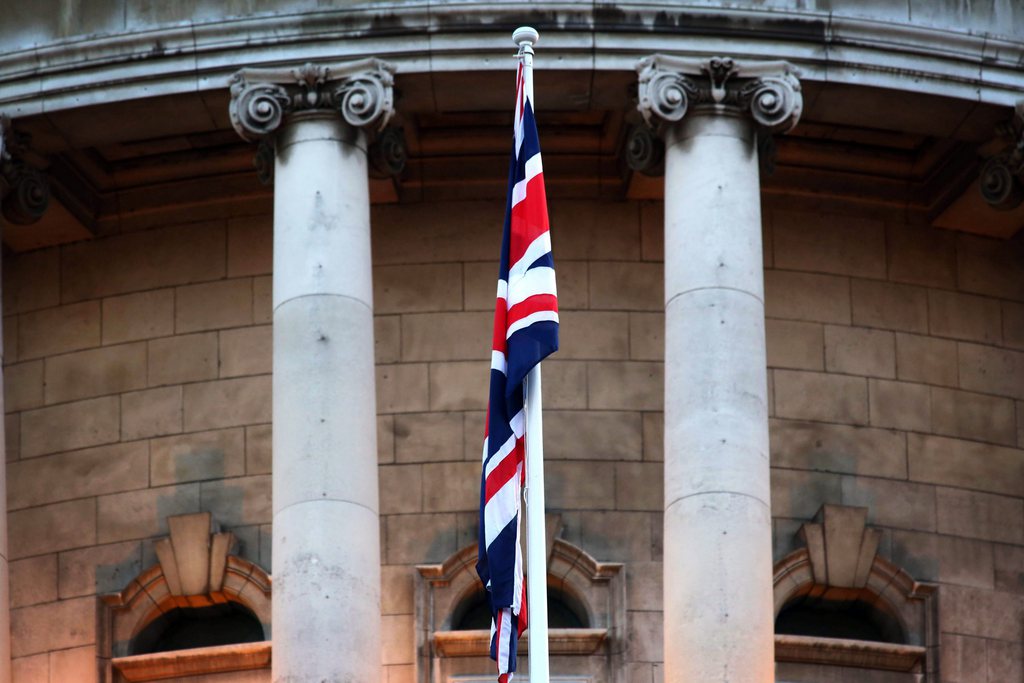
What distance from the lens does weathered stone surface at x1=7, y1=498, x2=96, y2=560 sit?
46250mm

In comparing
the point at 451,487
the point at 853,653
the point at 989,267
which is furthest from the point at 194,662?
the point at 989,267

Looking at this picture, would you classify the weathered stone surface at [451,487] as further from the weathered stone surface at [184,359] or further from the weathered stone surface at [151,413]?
the weathered stone surface at [151,413]

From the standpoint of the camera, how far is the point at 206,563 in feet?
149

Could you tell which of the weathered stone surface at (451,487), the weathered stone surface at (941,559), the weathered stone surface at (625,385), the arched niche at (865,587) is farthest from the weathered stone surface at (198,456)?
the weathered stone surface at (941,559)

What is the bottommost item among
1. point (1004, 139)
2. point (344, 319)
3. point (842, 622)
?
point (842, 622)

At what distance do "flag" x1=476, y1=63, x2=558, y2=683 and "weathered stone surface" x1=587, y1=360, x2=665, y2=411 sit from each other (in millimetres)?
12407

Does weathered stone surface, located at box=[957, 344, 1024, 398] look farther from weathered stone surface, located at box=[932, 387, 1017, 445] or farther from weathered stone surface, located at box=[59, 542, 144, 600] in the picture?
weathered stone surface, located at box=[59, 542, 144, 600]

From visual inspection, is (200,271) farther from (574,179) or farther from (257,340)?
(574,179)

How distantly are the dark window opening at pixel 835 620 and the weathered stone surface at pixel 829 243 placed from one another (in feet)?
17.1

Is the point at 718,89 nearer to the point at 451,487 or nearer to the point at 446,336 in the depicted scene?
the point at 446,336

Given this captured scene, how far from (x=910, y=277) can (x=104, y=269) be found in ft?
41.4

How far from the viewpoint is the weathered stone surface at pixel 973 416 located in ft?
153

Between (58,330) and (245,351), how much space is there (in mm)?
3170

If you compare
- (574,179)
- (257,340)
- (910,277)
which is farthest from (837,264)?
(257,340)
